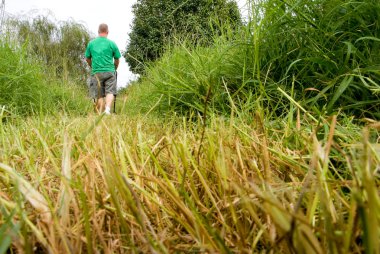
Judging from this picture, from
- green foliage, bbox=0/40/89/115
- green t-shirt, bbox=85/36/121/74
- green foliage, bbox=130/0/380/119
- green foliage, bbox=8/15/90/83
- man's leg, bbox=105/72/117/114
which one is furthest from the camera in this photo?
green foliage, bbox=8/15/90/83

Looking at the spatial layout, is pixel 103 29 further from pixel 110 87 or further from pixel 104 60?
pixel 110 87

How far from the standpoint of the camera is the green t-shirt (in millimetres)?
Result: 4570

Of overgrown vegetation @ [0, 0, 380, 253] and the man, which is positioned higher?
the man

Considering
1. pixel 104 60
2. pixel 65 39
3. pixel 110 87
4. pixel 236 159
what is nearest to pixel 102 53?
pixel 104 60

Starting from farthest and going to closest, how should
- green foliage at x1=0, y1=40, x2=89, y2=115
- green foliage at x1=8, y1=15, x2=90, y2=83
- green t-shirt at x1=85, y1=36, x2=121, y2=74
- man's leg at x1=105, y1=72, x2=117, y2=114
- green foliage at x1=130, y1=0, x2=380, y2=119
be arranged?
green foliage at x1=8, y1=15, x2=90, y2=83 → man's leg at x1=105, y1=72, x2=117, y2=114 → green t-shirt at x1=85, y1=36, x2=121, y2=74 → green foliage at x1=0, y1=40, x2=89, y2=115 → green foliage at x1=130, y1=0, x2=380, y2=119

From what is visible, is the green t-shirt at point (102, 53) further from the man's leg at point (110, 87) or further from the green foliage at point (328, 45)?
the green foliage at point (328, 45)

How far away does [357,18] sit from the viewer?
1195 millimetres

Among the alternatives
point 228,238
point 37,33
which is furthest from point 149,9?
point 228,238

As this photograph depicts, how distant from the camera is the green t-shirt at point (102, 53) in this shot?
457cm

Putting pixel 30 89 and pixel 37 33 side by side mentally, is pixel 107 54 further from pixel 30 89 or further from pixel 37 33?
pixel 37 33

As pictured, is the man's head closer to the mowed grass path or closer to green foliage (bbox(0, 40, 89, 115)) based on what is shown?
green foliage (bbox(0, 40, 89, 115))

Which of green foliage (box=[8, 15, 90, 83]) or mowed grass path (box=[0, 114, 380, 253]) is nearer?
mowed grass path (box=[0, 114, 380, 253])

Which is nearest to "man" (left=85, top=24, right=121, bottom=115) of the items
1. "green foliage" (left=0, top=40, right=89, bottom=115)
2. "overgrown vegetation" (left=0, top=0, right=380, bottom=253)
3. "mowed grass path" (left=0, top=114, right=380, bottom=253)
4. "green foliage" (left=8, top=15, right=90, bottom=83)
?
"green foliage" (left=0, top=40, right=89, bottom=115)

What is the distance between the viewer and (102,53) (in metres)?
4.57
